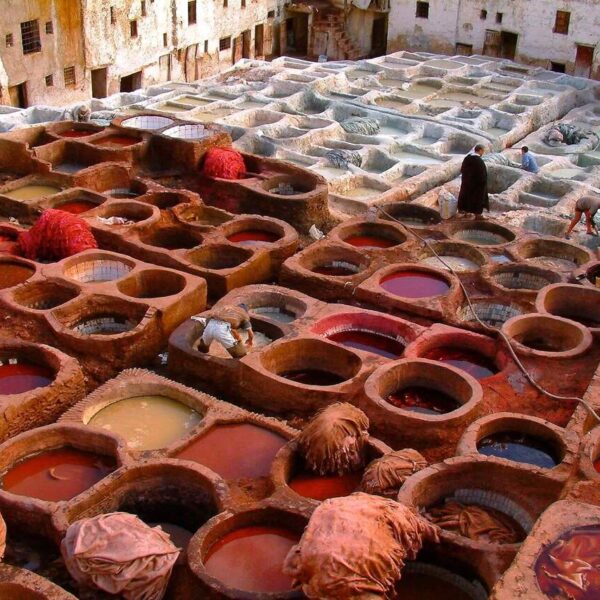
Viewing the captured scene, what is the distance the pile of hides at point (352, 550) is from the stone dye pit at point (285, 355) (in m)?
0.77

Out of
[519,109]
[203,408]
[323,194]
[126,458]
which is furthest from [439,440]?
[519,109]

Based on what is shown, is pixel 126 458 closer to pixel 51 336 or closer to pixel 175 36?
pixel 51 336

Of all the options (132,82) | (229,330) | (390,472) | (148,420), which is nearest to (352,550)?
(390,472)

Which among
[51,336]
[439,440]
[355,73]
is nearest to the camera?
[439,440]

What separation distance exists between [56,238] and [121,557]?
753cm

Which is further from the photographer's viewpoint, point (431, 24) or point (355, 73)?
point (431, 24)

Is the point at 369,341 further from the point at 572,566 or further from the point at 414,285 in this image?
the point at 572,566

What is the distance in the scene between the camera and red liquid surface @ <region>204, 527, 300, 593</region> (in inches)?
314

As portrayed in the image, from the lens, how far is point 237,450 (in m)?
9.84

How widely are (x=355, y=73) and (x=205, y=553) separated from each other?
23227 millimetres

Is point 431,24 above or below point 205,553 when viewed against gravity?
above

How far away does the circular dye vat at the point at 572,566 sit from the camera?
6.11 m

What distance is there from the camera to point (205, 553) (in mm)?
8227

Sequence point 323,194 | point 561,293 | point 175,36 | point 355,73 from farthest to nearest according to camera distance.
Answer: point 175,36, point 355,73, point 323,194, point 561,293
